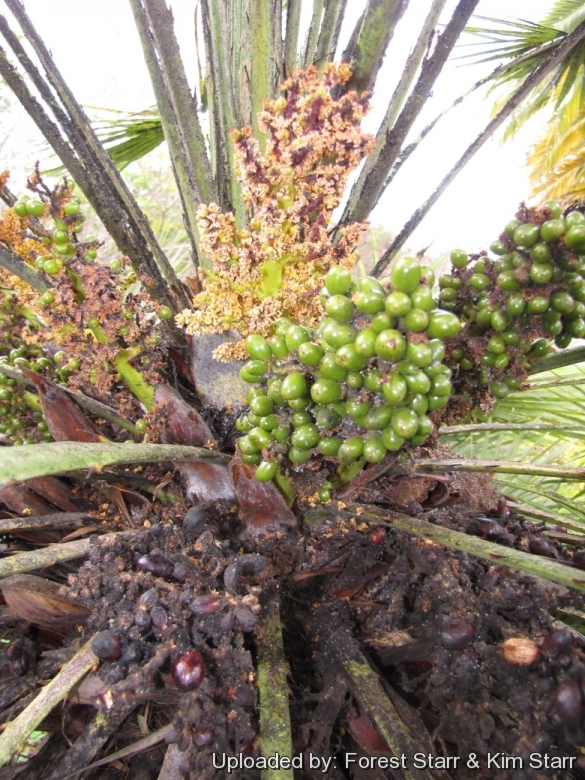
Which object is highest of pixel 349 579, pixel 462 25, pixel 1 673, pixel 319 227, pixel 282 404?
pixel 462 25

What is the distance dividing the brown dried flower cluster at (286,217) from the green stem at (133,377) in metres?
0.15

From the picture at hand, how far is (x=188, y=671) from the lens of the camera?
74 centimetres

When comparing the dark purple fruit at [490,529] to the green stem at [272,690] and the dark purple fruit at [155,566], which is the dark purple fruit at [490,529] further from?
the dark purple fruit at [155,566]

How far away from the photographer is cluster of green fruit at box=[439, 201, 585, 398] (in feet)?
2.41

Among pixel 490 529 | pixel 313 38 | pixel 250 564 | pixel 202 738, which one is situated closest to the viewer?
pixel 202 738

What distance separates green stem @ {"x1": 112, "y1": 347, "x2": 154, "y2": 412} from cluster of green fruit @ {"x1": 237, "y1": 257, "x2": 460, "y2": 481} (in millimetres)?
350

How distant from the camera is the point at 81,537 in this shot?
108 cm

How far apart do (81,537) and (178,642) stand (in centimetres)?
41

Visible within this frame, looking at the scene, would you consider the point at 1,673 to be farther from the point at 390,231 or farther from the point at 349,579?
the point at 390,231

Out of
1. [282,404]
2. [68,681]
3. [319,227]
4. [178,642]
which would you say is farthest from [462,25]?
[68,681]

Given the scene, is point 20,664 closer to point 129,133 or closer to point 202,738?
point 202,738

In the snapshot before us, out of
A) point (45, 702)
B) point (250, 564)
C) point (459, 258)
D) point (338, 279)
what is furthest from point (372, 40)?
point (45, 702)

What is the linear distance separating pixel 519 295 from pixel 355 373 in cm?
29

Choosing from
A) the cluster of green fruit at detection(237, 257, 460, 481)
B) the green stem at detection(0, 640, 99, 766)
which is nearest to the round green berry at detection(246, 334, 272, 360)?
the cluster of green fruit at detection(237, 257, 460, 481)
